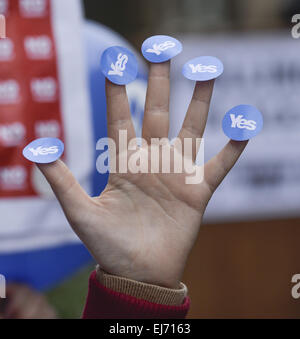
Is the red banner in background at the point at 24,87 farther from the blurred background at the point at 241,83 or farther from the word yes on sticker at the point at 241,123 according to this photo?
the word yes on sticker at the point at 241,123

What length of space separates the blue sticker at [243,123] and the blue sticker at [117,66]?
15cm

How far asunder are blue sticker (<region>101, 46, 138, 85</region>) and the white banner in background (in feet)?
3.15

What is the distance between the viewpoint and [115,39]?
Result: 1368 mm

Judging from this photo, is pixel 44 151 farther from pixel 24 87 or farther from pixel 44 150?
pixel 24 87

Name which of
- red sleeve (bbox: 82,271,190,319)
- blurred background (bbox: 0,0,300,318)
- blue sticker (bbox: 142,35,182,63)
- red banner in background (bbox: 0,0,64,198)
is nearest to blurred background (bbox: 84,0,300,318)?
blurred background (bbox: 0,0,300,318)

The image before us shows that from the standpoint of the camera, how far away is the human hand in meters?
0.72

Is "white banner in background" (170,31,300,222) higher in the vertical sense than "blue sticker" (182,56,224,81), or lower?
lower

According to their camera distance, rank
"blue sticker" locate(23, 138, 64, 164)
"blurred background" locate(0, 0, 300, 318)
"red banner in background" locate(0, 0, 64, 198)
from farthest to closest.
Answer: "blurred background" locate(0, 0, 300, 318) → "red banner in background" locate(0, 0, 64, 198) → "blue sticker" locate(23, 138, 64, 164)

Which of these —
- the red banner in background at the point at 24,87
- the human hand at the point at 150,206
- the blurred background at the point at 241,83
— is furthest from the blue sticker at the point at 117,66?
the blurred background at the point at 241,83

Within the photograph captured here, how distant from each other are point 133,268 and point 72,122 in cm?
62

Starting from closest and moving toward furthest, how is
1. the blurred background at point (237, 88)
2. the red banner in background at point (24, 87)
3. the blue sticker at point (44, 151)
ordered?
the blue sticker at point (44, 151)
the red banner in background at point (24, 87)
the blurred background at point (237, 88)

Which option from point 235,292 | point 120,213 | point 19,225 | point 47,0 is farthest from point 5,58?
point 235,292

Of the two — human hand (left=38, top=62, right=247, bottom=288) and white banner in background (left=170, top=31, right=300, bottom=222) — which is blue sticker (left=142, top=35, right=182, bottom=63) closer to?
human hand (left=38, top=62, right=247, bottom=288)

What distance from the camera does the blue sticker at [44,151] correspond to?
2.22 ft
